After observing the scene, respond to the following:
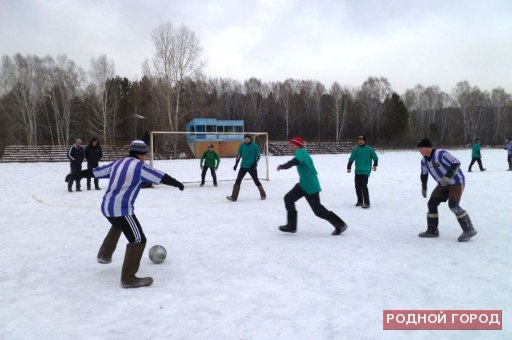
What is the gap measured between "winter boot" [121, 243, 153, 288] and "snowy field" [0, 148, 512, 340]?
0.30 feet

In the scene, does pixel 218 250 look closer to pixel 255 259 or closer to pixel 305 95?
pixel 255 259

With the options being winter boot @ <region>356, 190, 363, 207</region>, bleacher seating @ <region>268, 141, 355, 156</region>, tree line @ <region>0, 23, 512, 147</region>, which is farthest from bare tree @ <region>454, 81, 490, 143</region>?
winter boot @ <region>356, 190, 363, 207</region>

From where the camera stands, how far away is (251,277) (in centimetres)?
414

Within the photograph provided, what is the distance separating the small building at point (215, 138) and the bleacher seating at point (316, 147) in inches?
203

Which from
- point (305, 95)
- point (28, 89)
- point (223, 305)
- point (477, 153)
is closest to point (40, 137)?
point (28, 89)

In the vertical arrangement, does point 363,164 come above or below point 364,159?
below

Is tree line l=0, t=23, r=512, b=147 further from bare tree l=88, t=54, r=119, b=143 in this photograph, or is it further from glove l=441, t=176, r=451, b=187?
glove l=441, t=176, r=451, b=187

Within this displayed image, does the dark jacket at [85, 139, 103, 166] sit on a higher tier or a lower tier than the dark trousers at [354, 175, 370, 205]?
higher

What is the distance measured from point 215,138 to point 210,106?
3.97 metres

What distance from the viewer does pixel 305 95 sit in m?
69.8

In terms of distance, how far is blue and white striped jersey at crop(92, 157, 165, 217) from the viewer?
393cm

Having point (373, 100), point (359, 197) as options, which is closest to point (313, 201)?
point (359, 197)

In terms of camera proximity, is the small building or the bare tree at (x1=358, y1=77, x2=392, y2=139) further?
the bare tree at (x1=358, y1=77, x2=392, y2=139)

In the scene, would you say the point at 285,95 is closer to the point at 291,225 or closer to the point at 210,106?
the point at 210,106
